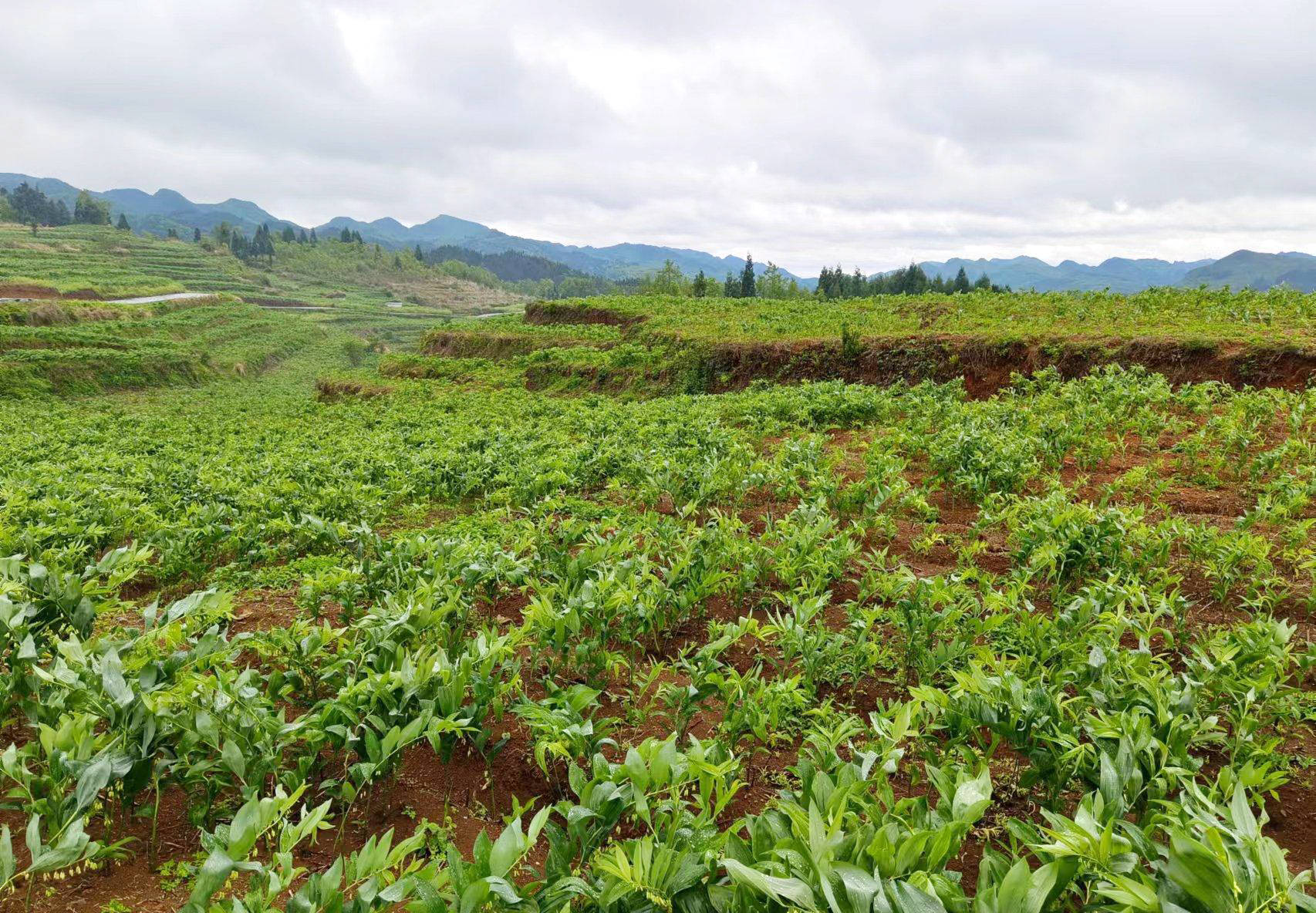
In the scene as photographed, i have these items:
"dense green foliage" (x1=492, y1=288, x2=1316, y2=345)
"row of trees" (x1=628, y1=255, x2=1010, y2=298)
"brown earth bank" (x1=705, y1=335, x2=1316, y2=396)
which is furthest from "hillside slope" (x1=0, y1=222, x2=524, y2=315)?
"brown earth bank" (x1=705, y1=335, x2=1316, y2=396)

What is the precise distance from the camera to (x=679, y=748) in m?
3.09

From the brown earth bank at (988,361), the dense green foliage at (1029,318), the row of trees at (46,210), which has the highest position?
the row of trees at (46,210)

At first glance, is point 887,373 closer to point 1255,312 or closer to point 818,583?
point 1255,312

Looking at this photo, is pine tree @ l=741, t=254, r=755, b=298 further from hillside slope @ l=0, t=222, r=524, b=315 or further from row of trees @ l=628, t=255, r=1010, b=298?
hillside slope @ l=0, t=222, r=524, b=315

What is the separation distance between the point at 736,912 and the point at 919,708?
1223 millimetres

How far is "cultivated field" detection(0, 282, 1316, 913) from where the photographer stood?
5.94 feet

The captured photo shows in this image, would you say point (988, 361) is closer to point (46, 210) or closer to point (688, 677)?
point (688, 677)

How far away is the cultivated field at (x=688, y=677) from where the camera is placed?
5.94ft

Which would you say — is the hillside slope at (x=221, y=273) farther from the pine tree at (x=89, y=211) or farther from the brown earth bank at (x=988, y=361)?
the brown earth bank at (x=988, y=361)

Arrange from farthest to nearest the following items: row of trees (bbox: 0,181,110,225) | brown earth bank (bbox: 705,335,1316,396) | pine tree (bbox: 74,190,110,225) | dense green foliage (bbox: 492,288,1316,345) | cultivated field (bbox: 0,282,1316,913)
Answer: pine tree (bbox: 74,190,110,225), row of trees (bbox: 0,181,110,225), dense green foliage (bbox: 492,288,1316,345), brown earth bank (bbox: 705,335,1316,396), cultivated field (bbox: 0,282,1316,913)

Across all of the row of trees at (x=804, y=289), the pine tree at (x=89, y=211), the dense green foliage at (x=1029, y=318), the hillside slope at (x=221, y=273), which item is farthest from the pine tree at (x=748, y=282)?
the pine tree at (x=89, y=211)

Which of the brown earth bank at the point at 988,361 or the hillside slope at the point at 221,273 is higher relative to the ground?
the hillside slope at the point at 221,273

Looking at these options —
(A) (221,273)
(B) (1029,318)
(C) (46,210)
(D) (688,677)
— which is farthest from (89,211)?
(D) (688,677)

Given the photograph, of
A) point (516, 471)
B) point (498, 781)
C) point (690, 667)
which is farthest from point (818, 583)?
point (516, 471)
